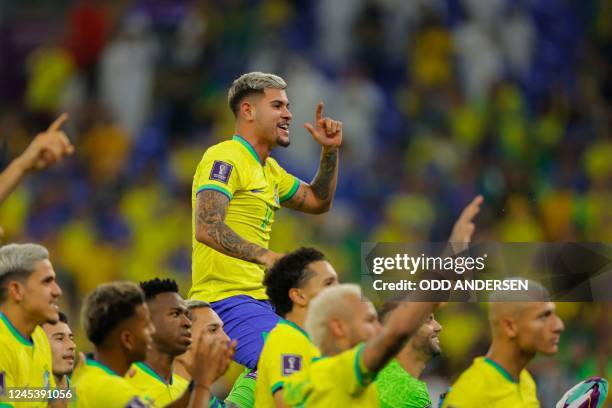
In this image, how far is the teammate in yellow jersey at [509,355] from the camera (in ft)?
22.6

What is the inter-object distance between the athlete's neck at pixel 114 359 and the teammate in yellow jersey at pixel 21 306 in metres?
0.60

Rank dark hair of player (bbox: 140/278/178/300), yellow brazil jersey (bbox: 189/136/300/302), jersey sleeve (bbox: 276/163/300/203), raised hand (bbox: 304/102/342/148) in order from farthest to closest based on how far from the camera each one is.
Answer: jersey sleeve (bbox: 276/163/300/203) → raised hand (bbox: 304/102/342/148) → yellow brazil jersey (bbox: 189/136/300/302) → dark hair of player (bbox: 140/278/178/300)

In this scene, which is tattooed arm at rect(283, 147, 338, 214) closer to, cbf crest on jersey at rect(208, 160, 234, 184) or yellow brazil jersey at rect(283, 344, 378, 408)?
cbf crest on jersey at rect(208, 160, 234, 184)

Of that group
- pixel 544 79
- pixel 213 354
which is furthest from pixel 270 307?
pixel 544 79

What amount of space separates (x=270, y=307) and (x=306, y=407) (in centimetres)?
195

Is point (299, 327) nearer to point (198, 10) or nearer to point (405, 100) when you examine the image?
point (405, 100)

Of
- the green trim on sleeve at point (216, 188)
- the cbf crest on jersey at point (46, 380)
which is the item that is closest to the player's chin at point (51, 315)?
the cbf crest on jersey at point (46, 380)

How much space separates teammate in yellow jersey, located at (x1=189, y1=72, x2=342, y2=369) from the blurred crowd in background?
210 inches

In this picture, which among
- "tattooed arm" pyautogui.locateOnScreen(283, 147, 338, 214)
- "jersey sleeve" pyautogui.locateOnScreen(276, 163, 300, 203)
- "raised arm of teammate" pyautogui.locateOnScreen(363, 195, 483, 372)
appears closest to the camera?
"raised arm of teammate" pyautogui.locateOnScreen(363, 195, 483, 372)

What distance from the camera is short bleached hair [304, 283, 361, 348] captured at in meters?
6.68

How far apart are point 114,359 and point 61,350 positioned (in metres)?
1.76

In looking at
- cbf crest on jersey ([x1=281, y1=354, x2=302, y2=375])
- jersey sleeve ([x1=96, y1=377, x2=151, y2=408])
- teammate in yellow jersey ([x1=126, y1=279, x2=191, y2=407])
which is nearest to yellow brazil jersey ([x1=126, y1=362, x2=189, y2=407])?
teammate in yellow jersey ([x1=126, y1=279, x2=191, y2=407])

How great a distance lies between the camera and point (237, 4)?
59.4ft

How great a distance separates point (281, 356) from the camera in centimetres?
747
